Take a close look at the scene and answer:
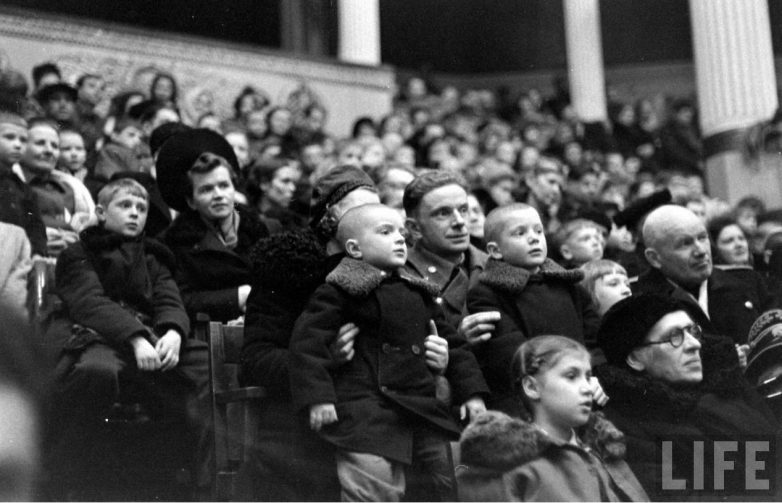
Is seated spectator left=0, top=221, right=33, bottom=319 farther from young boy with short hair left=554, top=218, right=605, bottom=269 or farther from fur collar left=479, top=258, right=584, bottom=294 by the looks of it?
young boy with short hair left=554, top=218, right=605, bottom=269

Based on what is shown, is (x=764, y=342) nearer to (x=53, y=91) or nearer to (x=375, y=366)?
(x=375, y=366)

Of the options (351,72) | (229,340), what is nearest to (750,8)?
(351,72)

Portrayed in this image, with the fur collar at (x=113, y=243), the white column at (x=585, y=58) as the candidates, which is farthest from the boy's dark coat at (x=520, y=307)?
the white column at (x=585, y=58)

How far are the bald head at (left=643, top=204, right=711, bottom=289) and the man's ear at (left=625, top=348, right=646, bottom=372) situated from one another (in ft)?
3.23

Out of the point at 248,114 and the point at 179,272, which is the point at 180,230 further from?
the point at 248,114

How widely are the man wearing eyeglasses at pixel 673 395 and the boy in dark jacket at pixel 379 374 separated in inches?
22.4

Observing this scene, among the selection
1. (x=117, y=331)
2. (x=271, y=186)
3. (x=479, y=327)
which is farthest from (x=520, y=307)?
(x=271, y=186)

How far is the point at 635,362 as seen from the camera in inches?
171

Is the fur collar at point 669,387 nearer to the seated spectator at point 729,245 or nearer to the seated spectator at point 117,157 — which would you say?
the seated spectator at point 729,245

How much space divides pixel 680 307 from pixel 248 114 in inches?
254

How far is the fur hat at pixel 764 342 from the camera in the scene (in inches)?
184

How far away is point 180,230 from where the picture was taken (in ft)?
17.2

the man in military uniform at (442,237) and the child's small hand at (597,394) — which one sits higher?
the man in military uniform at (442,237)

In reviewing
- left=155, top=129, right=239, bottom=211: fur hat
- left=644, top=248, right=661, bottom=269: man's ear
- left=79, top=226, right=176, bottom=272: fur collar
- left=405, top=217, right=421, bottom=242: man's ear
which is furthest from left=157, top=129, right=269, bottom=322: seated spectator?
left=644, top=248, right=661, bottom=269: man's ear
